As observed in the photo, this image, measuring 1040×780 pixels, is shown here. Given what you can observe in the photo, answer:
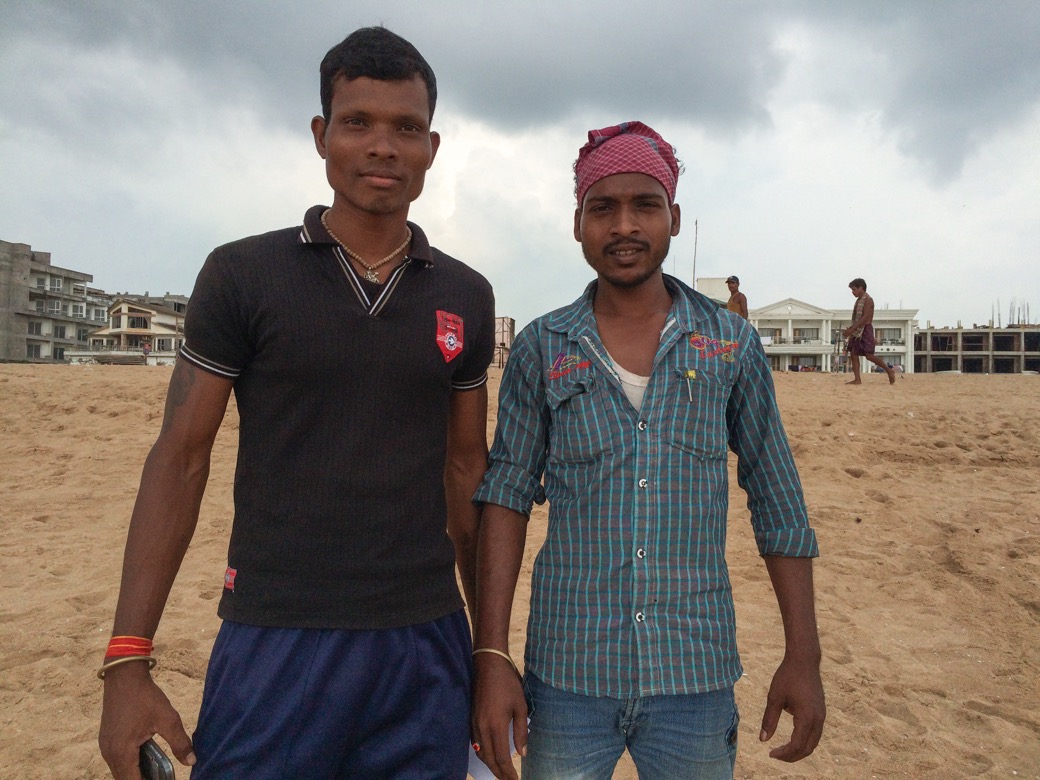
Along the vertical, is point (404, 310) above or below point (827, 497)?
above

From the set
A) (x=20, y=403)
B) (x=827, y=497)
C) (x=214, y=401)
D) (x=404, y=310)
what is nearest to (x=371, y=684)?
(x=214, y=401)

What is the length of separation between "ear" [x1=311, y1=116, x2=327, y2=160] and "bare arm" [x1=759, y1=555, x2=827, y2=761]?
1.52 metres

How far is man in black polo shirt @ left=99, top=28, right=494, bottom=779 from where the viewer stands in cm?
147

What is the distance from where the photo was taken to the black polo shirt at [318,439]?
4.98ft

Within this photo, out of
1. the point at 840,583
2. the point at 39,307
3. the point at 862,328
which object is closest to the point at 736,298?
the point at 862,328

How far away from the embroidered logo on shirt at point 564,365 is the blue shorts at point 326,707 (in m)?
0.68

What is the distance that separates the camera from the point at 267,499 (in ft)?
5.05

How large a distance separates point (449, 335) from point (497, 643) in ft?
2.41

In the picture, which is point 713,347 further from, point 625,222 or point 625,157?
point 625,157

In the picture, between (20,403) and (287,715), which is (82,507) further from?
(287,715)

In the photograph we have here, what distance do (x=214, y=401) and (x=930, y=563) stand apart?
5373 millimetres

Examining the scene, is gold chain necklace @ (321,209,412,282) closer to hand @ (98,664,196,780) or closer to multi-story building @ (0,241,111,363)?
hand @ (98,664,196,780)

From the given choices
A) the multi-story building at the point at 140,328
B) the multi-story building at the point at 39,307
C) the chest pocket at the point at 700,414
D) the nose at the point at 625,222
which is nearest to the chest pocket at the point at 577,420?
the chest pocket at the point at 700,414

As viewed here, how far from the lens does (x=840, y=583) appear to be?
5027mm
